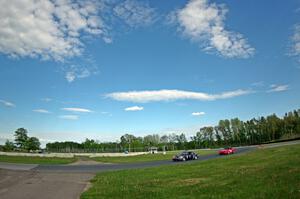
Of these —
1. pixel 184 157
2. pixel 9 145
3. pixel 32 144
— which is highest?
pixel 32 144

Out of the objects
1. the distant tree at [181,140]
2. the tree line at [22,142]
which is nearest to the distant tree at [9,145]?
the tree line at [22,142]

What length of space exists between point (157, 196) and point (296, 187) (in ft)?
18.5

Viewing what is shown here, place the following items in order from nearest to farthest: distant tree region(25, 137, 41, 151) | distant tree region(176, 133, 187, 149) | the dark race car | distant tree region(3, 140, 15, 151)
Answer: the dark race car
distant tree region(3, 140, 15, 151)
distant tree region(25, 137, 41, 151)
distant tree region(176, 133, 187, 149)

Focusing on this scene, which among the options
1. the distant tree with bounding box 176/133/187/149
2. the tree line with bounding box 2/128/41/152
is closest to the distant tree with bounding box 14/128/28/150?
the tree line with bounding box 2/128/41/152

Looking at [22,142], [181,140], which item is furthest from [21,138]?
[181,140]

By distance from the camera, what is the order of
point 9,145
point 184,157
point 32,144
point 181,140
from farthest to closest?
1. point 181,140
2. point 32,144
3. point 9,145
4. point 184,157

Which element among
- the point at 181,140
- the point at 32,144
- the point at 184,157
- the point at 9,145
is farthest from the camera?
the point at 181,140

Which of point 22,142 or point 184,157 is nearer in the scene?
point 184,157

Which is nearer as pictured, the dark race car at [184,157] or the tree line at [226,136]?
the dark race car at [184,157]

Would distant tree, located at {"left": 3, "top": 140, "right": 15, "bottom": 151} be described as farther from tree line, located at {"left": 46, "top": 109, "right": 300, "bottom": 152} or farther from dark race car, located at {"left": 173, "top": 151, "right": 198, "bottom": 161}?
dark race car, located at {"left": 173, "top": 151, "right": 198, "bottom": 161}

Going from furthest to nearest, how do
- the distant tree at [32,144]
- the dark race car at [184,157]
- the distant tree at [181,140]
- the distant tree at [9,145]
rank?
the distant tree at [181,140] → the distant tree at [32,144] → the distant tree at [9,145] → the dark race car at [184,157]

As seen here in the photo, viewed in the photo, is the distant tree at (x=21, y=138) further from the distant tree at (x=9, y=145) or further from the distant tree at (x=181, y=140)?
the distant tree at (x=181, y=140)

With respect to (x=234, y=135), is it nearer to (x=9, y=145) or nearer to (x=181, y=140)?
(x=181, y=140)

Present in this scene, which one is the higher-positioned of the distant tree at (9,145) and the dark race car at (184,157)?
the distant tree at (9,145)
